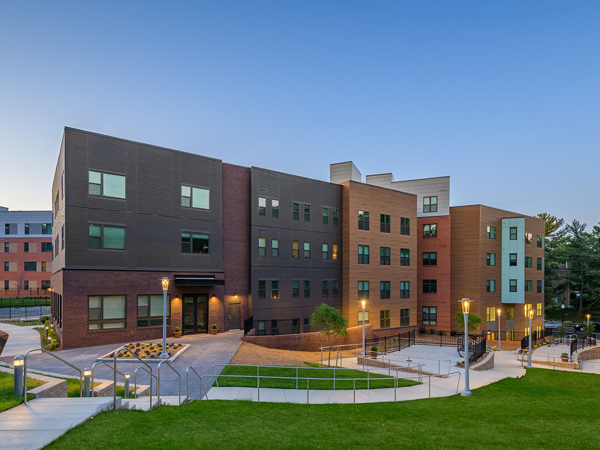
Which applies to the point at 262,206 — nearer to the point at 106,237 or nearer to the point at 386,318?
the point at 106,237

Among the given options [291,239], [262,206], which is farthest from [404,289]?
[262,206]

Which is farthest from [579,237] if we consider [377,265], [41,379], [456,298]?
[41,379]

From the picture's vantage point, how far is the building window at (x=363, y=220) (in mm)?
38375

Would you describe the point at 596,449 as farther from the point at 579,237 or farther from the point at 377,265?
the point at 579,237

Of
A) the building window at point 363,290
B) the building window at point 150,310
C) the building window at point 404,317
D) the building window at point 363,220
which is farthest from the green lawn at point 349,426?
the building window at point 404,317

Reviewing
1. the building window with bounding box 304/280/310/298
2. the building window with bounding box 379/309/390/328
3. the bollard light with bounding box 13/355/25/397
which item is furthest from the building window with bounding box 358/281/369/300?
the bollard light with bounding box 13/355/25/397

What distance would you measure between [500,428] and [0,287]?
6954 cm

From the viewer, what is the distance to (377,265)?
1543 inches

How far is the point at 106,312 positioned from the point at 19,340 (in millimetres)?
8068

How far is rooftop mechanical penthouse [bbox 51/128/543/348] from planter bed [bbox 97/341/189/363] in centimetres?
301

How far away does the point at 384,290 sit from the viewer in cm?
3962

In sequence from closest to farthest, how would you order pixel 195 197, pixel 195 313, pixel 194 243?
pixel 195 313
pixel 194 243
pixel 195 197

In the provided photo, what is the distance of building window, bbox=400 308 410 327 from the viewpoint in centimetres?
4116

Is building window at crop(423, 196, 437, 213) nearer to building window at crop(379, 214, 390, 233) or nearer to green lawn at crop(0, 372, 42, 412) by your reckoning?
building window at crop(379, 214, 390, 233)
